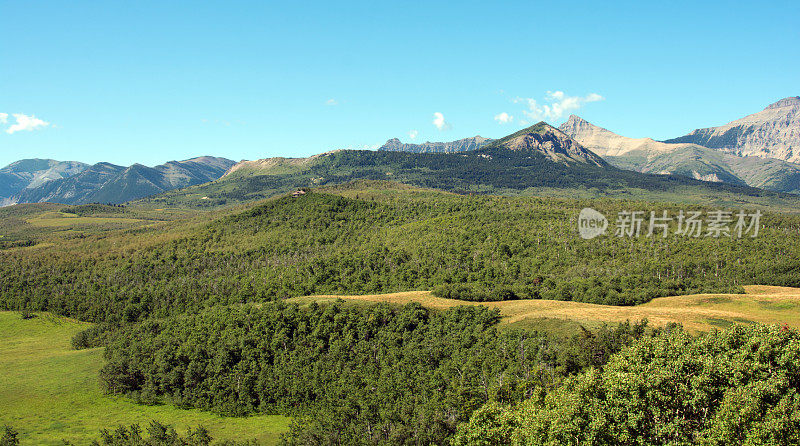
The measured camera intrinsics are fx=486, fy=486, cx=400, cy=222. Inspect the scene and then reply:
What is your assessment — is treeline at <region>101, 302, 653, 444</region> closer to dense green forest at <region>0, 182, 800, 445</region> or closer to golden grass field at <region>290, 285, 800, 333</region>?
dense green forest at <region>0, 182, 800, 445</region>

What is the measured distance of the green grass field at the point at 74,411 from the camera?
12331 centimetres

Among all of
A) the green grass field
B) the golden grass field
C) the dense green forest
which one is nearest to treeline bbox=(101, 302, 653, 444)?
the dense green forest

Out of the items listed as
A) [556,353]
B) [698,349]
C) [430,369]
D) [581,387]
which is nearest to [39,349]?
[430,369]

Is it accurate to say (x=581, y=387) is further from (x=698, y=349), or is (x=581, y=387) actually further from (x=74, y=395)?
(x=74, y=395)

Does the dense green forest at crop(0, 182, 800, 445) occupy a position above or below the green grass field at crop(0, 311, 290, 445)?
above

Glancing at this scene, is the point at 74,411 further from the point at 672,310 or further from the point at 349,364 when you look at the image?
the point at 672,310

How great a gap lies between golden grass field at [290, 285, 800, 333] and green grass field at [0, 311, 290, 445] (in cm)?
5827

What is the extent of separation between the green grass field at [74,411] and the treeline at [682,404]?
3058 inches

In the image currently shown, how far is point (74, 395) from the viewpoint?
5876 inches

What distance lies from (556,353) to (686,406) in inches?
1945

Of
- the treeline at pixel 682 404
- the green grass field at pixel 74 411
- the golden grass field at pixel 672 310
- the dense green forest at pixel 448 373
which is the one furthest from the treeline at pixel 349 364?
the treeline at pixel 682 404

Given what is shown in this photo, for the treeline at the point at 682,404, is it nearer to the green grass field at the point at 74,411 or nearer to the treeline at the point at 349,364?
the treeline at the point at 349,364

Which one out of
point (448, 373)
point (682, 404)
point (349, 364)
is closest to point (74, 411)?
point (349, 364)

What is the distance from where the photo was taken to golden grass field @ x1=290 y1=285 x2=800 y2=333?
134 meters
